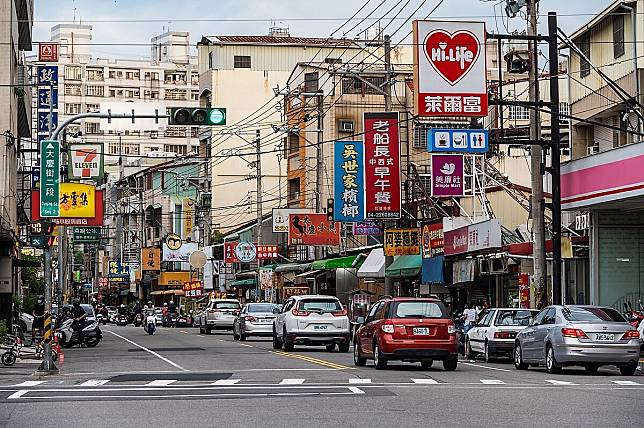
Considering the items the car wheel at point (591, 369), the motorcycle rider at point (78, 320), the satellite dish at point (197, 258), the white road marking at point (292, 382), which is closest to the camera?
the white road marking at point (292, 382)

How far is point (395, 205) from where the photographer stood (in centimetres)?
4353

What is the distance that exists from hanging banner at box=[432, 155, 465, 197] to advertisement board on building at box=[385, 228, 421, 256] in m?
5.44

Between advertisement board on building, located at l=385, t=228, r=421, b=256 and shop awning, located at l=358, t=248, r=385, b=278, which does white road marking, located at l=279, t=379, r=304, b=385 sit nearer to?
advertisement board on building, located at l=385, t=228, r=421, b=256

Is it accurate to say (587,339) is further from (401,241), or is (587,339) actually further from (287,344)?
(401,241)

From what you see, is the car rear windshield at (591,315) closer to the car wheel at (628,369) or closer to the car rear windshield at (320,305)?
the car wheel at (628,369)

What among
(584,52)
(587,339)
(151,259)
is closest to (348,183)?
(584,52)

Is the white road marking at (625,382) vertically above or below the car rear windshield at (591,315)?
below

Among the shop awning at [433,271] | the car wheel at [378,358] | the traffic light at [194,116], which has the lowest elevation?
the car wheel at [378,358]

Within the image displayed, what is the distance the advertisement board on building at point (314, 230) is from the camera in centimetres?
5544

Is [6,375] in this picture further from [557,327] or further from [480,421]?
[480,421]

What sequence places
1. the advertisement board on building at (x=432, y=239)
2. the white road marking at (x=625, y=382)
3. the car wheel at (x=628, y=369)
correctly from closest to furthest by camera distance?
the white road marking at (x=625, y=382) < the car wheel at (x=628, y=369) < the advertisement board on building at (x=432, y=239)

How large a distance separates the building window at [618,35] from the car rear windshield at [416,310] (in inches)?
539

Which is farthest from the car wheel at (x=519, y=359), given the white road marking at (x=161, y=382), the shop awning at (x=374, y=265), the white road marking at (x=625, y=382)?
the shop awning at (x=374, y=265)

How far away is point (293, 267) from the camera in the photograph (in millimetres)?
65375
